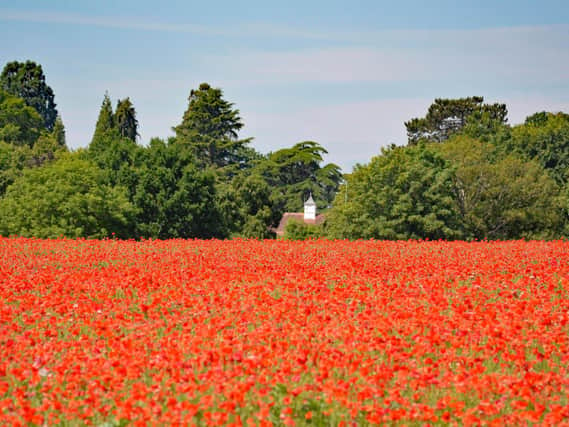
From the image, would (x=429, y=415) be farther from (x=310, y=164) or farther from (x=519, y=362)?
(x=310, y=164)

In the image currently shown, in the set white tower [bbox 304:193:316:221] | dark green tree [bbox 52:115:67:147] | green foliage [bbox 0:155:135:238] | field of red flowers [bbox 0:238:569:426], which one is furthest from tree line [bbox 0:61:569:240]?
field of red flowers [bbox 0:238:569:426]

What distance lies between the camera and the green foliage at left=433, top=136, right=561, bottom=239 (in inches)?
2184

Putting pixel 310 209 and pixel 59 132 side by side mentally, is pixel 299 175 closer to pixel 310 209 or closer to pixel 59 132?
pixel 310 209

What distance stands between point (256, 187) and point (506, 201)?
2077cm

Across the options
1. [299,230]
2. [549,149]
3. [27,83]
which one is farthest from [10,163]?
[27,83]

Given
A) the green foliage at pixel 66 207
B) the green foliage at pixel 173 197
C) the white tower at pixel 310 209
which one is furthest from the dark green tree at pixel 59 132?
the green foliage at pixel 66 207

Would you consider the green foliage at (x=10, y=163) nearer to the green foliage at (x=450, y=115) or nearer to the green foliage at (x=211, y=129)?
the green foliage at (x=211, y=129)

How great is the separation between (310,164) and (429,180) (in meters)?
36.7

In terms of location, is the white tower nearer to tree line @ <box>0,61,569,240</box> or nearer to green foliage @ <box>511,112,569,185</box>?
tree line @ <box>0,61,569,240</box>

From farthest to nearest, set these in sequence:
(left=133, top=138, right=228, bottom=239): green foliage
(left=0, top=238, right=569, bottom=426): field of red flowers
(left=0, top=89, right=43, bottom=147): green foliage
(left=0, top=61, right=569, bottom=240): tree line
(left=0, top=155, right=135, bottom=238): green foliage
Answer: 1. (left=0, top=89, right=43, bottom=147): green foliage
2. (left=133, top=138, right=228, bottom=239): green foliage
3. (left=0, top=61, right=569, bottom=240): tree line
4. (left=0, top=155, right=135, bottom=238): green foliage
5. (left=0, top=238, right=569, bottom=426): field of red flowers

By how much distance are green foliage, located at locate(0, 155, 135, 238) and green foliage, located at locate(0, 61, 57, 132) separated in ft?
227

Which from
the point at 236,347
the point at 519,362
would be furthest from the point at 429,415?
the point at 236,347

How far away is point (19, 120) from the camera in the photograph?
97000 millimetres

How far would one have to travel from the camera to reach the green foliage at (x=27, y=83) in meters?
112
